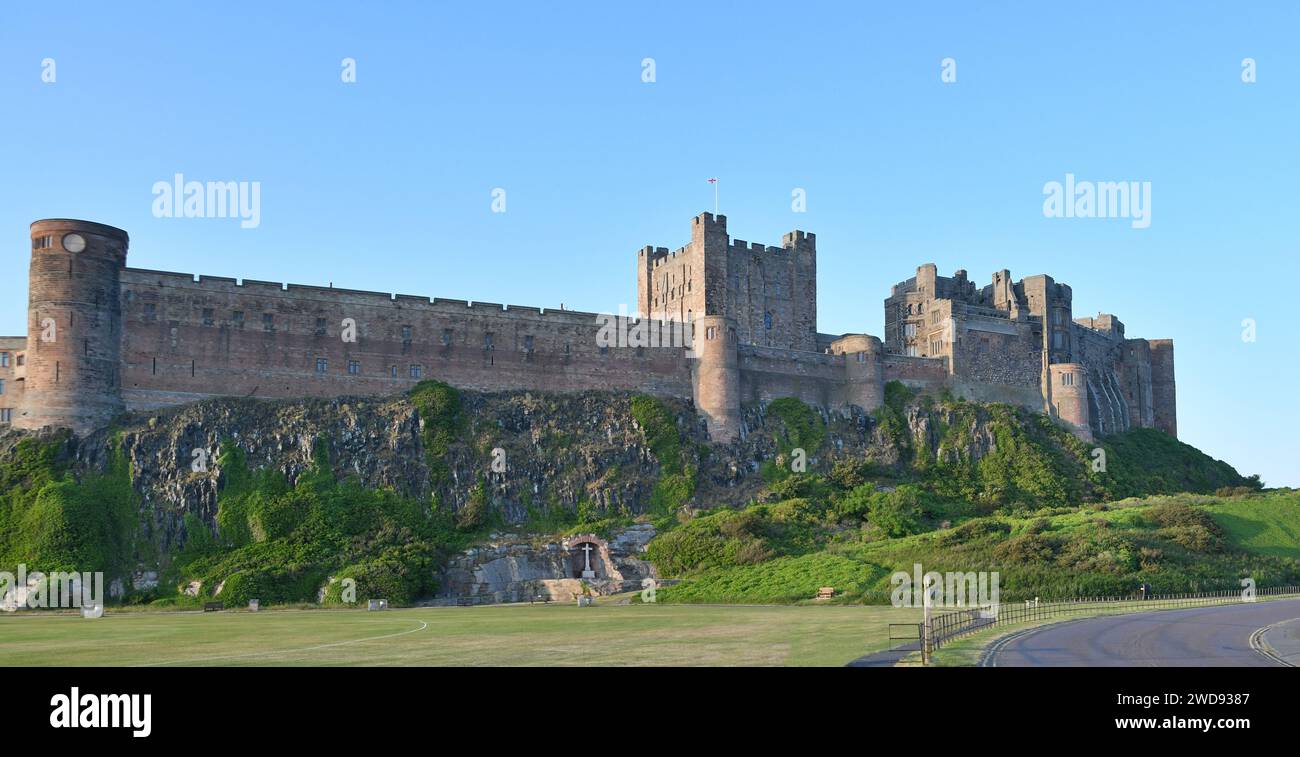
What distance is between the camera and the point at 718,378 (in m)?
72.5

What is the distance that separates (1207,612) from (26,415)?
5674 cm

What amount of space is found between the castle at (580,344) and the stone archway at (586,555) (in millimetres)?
14408

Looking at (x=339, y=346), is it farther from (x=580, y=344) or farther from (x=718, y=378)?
(x=718, y=378)

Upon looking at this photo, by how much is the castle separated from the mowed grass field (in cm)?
1992

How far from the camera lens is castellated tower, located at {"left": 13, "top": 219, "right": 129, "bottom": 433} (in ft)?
196

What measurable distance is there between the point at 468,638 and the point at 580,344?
43.8 metres

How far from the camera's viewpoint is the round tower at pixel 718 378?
7225 centimetres

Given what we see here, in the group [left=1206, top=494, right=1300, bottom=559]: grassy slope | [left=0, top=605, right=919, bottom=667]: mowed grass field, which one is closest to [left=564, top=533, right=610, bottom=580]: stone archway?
[left=0, top=605, right=919, bottom=667]: mowed grass field

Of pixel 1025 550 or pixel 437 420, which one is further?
pixel 437 420

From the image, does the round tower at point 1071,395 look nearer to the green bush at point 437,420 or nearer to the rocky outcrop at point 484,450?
the rocky outcrop at point 484,450

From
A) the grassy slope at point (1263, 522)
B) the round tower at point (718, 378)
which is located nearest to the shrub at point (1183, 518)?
the grassy slope at point (1263, 522)

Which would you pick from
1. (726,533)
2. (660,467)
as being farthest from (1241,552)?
(660,467)

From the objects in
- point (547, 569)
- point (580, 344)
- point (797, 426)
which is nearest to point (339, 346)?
point (580, 344)

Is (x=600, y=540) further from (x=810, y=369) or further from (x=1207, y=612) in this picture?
(x=1207, y=612)
